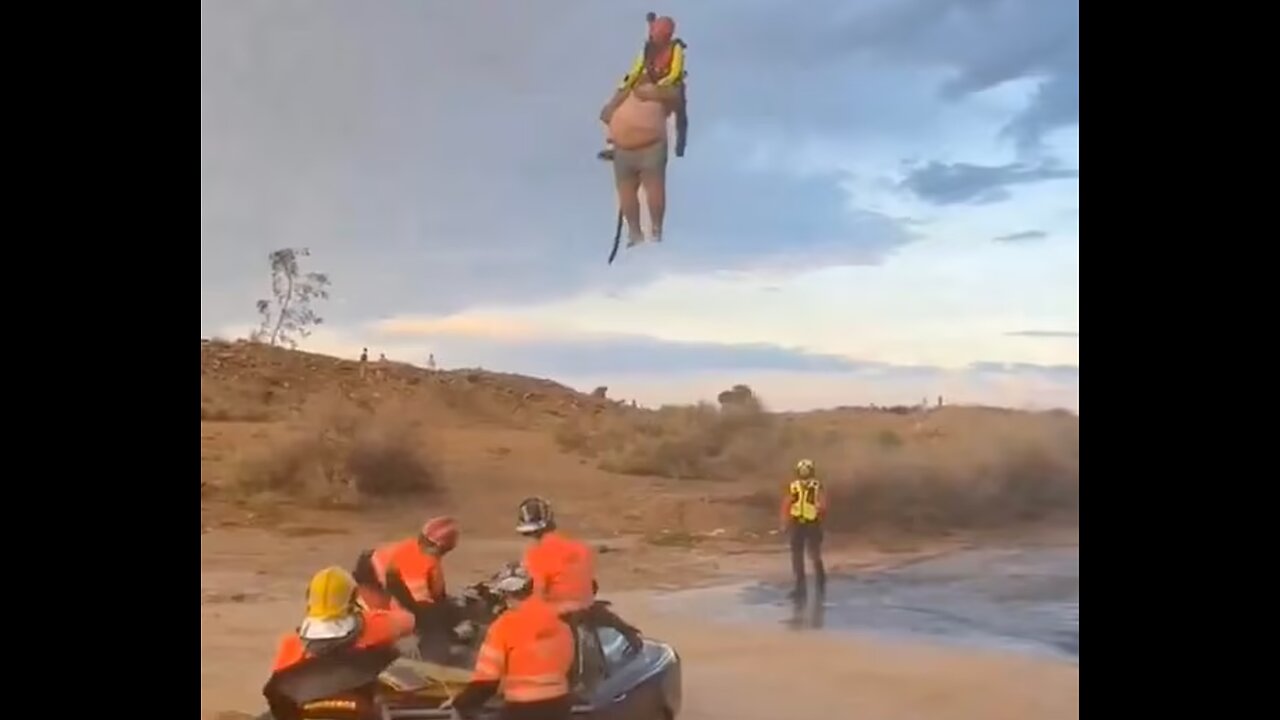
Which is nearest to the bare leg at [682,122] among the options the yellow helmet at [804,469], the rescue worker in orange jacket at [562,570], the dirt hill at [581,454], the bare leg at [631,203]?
the bare leg at [631,203]

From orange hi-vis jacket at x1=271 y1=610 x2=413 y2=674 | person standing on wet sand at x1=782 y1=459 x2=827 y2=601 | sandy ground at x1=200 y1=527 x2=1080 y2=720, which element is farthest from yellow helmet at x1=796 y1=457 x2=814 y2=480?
orange hi-vis jacket at x1=271 y1=610 x2=413 y2=674

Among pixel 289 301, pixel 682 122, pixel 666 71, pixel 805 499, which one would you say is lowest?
pixel 805 499

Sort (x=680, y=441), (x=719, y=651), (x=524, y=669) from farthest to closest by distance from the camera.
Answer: (x=680, y=441) → (x=719, y=651) → (x=524, y=669)

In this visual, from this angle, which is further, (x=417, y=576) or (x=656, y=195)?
(x=656, y=195)

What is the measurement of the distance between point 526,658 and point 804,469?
892 mm

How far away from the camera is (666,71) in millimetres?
3379

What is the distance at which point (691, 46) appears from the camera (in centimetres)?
337

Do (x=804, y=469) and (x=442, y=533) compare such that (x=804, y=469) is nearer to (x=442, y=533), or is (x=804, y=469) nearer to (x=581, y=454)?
(x=581, y=454)

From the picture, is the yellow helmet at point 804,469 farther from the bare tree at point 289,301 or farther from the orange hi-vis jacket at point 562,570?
the bare tree at point 289,301

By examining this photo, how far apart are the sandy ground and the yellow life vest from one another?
121 millimetres

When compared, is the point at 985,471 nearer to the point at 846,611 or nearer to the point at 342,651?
the point at 846,611

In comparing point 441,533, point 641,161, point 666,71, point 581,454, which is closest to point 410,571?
point 441,533

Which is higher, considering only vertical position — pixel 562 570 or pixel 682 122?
pixel 682 122

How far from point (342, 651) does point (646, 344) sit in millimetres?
1143
